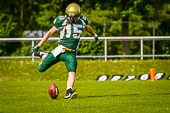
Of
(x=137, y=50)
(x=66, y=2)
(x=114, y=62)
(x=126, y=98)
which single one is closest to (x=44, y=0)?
(x=66, y=2)

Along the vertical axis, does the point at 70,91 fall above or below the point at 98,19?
below

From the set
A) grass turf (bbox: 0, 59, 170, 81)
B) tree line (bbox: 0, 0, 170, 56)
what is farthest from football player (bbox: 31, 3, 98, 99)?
tree line (bbox: 0, 0, 170, 56)

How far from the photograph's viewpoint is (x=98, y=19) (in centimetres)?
4053

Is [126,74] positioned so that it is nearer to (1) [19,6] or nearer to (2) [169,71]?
(2) [169,71]

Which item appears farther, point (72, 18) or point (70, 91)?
point (72, 18)

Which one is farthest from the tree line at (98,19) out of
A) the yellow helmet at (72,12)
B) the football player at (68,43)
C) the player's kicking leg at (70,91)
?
the player's kicking leg at (70,91)

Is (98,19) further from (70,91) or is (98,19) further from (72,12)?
(70,91)

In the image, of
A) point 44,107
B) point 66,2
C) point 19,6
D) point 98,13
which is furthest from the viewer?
point 98,13

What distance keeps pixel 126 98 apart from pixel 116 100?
440 mm

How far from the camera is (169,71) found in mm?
16703

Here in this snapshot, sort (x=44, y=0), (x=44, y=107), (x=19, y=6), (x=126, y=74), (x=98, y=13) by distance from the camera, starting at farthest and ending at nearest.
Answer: (x=98, y=13)
(x=19, y=6)
(x=44, y=0)
(x=126, y=74)
(x=44, y=107)

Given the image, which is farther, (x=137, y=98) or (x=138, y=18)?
(x=138, y=18)

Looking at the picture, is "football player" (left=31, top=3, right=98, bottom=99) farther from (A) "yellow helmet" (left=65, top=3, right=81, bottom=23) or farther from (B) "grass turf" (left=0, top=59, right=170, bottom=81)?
(B) "grass turf" (left=0, top=59, right=170, bottom=81)

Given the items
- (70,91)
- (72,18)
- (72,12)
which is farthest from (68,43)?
(70,91)
